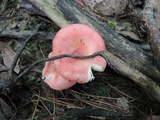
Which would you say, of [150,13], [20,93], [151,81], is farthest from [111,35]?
[20,93]

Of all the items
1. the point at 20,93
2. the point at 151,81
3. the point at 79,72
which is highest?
the point at 79,72

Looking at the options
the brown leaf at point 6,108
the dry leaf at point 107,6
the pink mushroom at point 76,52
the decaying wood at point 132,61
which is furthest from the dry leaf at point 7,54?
the dry leaf at point 107,6

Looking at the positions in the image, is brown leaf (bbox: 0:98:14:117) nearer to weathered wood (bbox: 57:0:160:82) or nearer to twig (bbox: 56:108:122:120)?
twig (bbox: 56:108:122:120)

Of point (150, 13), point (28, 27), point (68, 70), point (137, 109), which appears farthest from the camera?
point (28, 27)

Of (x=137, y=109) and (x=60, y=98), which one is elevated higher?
(x=60, y=98)

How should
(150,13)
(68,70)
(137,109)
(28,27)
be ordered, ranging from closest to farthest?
(68,70)
(150,13)
(137,109)
(28,27)

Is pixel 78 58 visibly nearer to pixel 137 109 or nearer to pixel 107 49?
pixel 107 49

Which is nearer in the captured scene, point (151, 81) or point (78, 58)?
point (78, 58)
